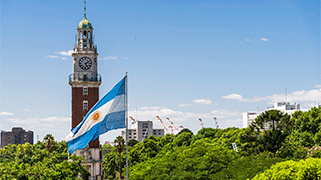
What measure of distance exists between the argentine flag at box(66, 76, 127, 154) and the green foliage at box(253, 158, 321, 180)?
10070 mm

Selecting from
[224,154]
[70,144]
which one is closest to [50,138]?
[224,154]

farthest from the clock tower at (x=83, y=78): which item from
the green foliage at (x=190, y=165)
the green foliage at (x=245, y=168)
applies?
the green foliage at (x=245, y=168)

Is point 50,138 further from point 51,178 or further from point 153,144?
point 51,178

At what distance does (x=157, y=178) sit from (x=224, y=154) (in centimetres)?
722

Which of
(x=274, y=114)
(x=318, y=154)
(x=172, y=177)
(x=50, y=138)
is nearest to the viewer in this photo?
(x=172, y=177)

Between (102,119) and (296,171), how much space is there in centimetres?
1231

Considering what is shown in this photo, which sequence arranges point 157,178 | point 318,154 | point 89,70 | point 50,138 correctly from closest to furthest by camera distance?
point 157,178, point 318,154, point 89,70, point 50,138

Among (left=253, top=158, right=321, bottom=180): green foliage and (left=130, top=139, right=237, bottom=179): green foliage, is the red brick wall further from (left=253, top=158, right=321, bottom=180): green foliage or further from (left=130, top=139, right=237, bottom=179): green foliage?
(left=253, top=158, right=321, bottom=180): green foliage

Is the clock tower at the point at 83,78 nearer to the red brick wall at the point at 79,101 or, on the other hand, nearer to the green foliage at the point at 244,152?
the red brick wall at the point at 79,101

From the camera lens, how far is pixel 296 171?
2773 cm

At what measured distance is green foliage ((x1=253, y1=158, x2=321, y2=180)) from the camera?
88.8 ft

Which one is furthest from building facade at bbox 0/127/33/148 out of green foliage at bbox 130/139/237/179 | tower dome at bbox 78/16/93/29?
green foliage at bbox 130/139/237/179

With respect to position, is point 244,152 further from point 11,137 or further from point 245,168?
point 11,137

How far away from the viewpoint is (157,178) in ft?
142
